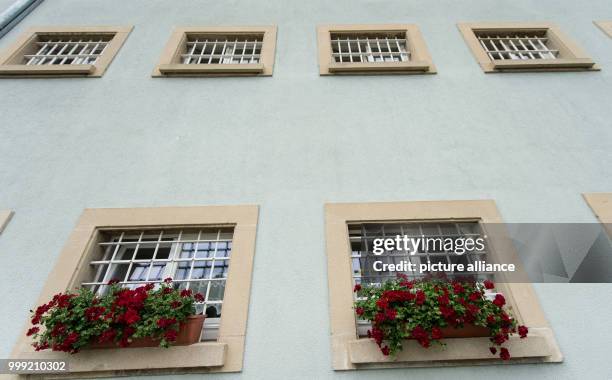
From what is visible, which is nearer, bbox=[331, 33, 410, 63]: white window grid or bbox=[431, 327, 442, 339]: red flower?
bbox=[431, 327, 442, 339]: red flower

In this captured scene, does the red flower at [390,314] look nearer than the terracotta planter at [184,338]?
Yes

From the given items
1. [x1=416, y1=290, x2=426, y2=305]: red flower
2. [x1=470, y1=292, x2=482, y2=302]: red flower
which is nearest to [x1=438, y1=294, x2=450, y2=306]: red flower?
[x1=416, y1=290, x2=426, y2=305]: red flower

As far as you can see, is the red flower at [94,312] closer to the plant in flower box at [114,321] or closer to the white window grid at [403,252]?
the plant in flower box at [114,321]

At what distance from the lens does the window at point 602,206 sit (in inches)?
162

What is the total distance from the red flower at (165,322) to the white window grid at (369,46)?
5345 mm

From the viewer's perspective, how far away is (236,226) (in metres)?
4.13

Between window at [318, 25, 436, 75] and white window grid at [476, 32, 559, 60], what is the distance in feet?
4.60

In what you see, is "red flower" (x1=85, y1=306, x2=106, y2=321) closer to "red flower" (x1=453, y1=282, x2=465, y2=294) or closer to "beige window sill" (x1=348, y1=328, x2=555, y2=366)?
"beige window sill" (x1=348, y1=328, x2=555, y2=366)

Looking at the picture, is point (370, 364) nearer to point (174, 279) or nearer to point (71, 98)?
point (174, 279)

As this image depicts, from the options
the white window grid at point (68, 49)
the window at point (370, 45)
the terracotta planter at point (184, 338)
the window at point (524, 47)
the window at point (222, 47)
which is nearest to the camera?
the terracotta planter at point (184, 338)

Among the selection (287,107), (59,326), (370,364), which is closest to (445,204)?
(370,364)

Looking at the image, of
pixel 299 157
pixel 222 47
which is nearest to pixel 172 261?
pixel 299 157

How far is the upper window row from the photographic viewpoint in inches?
245

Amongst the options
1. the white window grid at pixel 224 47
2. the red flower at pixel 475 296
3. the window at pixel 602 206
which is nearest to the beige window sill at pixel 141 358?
the red flower at pixel 475 296
